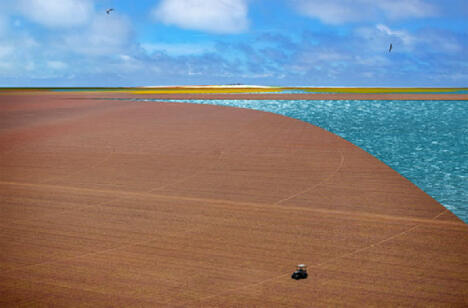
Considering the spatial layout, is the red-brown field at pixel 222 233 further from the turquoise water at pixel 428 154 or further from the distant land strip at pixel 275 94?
the distant land strip at pixel 275 94

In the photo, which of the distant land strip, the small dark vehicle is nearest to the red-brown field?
the small dark vehicle

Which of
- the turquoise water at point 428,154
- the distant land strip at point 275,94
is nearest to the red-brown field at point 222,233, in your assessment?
the turquoise water at point 428,154

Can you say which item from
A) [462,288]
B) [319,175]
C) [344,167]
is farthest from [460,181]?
[462,288]

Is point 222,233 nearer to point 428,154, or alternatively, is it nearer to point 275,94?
point 428,154

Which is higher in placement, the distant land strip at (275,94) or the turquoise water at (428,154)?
the distant land strip at (275,94)

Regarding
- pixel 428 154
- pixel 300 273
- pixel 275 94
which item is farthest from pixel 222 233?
pixel 275 94

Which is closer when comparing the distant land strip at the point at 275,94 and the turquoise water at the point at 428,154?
the turquoise water at the point at 428,154

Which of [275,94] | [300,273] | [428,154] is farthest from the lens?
[275,94]

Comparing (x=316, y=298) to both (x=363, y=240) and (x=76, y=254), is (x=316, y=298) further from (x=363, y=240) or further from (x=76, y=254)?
(x=76, y=254)
